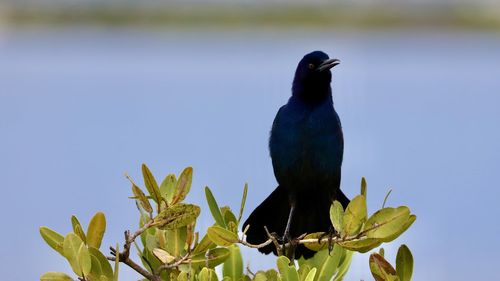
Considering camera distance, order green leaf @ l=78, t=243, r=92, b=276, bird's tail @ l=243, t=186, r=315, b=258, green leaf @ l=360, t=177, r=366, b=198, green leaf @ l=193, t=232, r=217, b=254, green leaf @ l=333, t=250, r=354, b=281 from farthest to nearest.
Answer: bird's tail @ l=243, t=186, r=315, b=258
green leaf @ l=333, t=250, r=354, b=281
green leaf @ l=360, t=177, r=366, b=198
green leaf @ l=193, t=232, r=217, b=254
green leaf @ l=78, t=243, r=92, b=276

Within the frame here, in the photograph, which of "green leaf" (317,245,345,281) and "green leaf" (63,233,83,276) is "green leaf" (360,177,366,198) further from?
"green leaf" (63,233,83,276)

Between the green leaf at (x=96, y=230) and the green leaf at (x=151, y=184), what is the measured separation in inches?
5.6

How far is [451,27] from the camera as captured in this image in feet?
36.7

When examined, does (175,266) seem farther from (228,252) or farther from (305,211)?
(305,211)

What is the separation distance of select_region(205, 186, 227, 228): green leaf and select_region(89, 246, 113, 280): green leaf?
0.36m

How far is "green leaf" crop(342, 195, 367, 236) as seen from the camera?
2.47 meters

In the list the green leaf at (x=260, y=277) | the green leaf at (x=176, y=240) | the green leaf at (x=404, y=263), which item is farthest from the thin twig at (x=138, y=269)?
the green leaf at (x=404, y=263)

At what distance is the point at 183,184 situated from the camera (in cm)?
252

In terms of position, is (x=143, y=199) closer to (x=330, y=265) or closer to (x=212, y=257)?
(x=212, y=257)

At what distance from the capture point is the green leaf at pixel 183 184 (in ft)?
8.24

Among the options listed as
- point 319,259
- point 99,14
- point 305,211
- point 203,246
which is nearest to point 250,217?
point 305,211

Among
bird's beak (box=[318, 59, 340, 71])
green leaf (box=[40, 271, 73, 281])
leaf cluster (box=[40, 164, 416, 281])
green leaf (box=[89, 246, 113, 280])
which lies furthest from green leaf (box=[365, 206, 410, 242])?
bird's beak (box=[318, 59, 340, 71])

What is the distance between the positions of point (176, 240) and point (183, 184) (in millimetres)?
142

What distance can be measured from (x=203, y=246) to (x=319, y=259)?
438 mm
